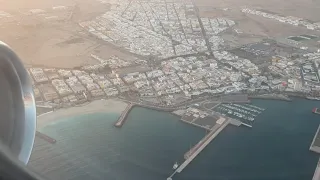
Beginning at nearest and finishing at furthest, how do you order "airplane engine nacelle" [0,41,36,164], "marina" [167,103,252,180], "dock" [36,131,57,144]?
"airplane engine nacelle" [0,41,36,164]
"dock" [36,131,57,144]
"marina" [167,103,252,180]

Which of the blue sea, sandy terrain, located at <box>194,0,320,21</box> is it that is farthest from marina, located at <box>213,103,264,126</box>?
sandy terrain, located at <box>194,0,320,21</box>

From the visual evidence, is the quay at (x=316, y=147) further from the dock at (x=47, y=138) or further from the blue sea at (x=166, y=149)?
the dock at (x=47, y=138)

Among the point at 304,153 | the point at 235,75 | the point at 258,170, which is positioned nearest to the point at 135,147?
the point at 258,170

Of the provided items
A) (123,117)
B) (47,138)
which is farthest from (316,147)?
(47,138)

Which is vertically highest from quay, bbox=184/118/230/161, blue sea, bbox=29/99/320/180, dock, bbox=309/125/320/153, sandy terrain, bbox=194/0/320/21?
sandy terrain, bbox=194/0/320/21

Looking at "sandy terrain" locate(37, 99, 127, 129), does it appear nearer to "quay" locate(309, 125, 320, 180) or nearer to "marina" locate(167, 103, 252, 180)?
"marina" locate(167, 103, 252, 180)

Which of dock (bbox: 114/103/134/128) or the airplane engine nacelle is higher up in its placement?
the airplane engine nacelle

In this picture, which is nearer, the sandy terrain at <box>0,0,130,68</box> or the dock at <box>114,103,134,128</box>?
the dock at <box>114,103,134,128</box>

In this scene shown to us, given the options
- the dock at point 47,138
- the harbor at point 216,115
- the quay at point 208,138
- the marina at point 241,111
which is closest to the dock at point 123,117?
the harbor at point 216,115

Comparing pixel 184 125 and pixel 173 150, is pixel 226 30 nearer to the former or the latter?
pixel 184 125
